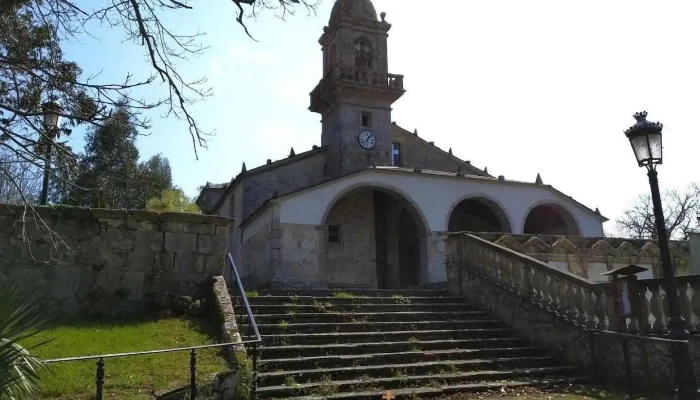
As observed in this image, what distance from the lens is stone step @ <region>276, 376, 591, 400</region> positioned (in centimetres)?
752

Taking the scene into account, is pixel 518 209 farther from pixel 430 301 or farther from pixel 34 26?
pixel 34 26

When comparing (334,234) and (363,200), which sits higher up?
(363,200)

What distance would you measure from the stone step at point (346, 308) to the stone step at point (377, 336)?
111 cm

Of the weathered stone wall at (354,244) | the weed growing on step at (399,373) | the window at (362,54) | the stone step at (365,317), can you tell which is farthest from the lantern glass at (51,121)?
the window at (362,54)

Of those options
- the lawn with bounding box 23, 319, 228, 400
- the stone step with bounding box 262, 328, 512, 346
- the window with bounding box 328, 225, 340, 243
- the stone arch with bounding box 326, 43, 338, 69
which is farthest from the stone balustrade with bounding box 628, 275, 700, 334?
the stone arch with bounding box 326, 43, 338, 69

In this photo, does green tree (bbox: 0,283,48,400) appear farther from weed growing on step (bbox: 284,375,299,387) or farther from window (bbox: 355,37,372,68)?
window (bbox: 355,37,372,68)

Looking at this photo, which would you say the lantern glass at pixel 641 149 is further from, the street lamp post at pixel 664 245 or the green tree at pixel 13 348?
the green tree at pixel 13 348

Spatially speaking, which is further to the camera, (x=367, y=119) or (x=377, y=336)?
(x=367, y=119)

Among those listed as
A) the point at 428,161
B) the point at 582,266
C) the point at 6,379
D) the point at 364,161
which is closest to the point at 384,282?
the point at 364,161

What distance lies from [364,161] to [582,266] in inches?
531

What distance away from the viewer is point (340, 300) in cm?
1178

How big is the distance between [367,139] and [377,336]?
66.3 ft

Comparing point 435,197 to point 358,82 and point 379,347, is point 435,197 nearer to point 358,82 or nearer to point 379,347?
point 358,82

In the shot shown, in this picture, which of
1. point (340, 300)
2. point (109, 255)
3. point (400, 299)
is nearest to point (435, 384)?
point (340, 300)
